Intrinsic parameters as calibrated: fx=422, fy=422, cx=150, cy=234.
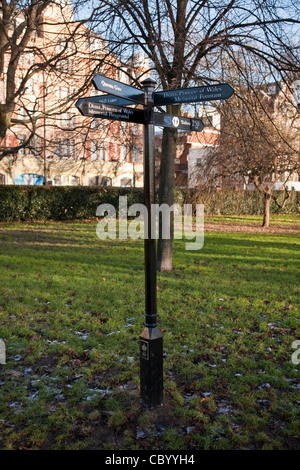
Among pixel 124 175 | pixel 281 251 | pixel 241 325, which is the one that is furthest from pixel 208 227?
pixel 124 175

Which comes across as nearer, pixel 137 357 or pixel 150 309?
pixel 150 309

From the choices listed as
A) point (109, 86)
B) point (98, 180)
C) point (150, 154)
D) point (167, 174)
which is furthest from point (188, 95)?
point (98, 180)

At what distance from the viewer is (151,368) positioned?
386 centimetres

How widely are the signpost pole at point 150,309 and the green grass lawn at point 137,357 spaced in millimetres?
→ 184

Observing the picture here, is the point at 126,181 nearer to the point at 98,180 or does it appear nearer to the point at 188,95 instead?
the point at 98,180

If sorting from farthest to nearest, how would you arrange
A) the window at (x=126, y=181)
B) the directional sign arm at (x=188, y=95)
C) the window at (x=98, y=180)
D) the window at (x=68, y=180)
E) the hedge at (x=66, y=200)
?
the window at (x=126, y=181)
the window at (x=98, y=180)
the window at (x=68, y=180)
the hedge at (x=66, y=200)
the directional sign arm at (x=188, y=95)

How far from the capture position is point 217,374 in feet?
15.1

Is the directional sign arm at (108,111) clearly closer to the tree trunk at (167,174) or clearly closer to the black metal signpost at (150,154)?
the black metal signpost at (150,154)

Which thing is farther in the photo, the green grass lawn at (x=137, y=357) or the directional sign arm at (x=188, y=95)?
the directional sign arm at (x=188, y=95)

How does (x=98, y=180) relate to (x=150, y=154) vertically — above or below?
above

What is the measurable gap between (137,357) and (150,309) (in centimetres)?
138

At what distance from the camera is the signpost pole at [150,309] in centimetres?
381

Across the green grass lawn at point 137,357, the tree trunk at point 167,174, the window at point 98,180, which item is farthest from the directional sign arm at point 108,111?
the window at point 98,180
